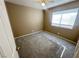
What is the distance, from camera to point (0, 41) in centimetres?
56

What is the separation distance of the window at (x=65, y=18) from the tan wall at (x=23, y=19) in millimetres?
1368

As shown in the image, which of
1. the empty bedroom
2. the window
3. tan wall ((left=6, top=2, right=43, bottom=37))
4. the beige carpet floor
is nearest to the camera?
the beige carpet floor

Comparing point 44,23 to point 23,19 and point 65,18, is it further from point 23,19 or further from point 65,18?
point 23,19

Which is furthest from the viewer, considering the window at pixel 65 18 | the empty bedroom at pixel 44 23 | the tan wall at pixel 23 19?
the tan wall at pixel 23 19

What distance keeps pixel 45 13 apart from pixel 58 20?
153 centimetres

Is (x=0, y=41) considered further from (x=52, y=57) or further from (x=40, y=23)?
(x=40, y=23)

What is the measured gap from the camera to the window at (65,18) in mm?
3260

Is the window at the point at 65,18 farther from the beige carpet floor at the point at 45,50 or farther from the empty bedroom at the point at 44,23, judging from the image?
the beige carpet floor at the point at 45,50

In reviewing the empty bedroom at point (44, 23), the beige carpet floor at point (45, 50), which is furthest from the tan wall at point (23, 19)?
the beige carpet floor at point (45, 50)

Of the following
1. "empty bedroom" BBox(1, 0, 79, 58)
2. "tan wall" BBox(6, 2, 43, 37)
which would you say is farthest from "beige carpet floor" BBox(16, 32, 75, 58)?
"tan wall" BBox(6, 2, 43, 37)

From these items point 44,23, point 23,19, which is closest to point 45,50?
point 23,19

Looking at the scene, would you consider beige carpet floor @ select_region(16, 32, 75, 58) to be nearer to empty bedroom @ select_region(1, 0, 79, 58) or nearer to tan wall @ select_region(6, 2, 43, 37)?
empty bedroom @ select_region(1, 0, 79, 58)

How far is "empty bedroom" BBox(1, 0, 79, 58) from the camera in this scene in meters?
2.85

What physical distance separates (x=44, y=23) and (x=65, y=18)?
2129mm
